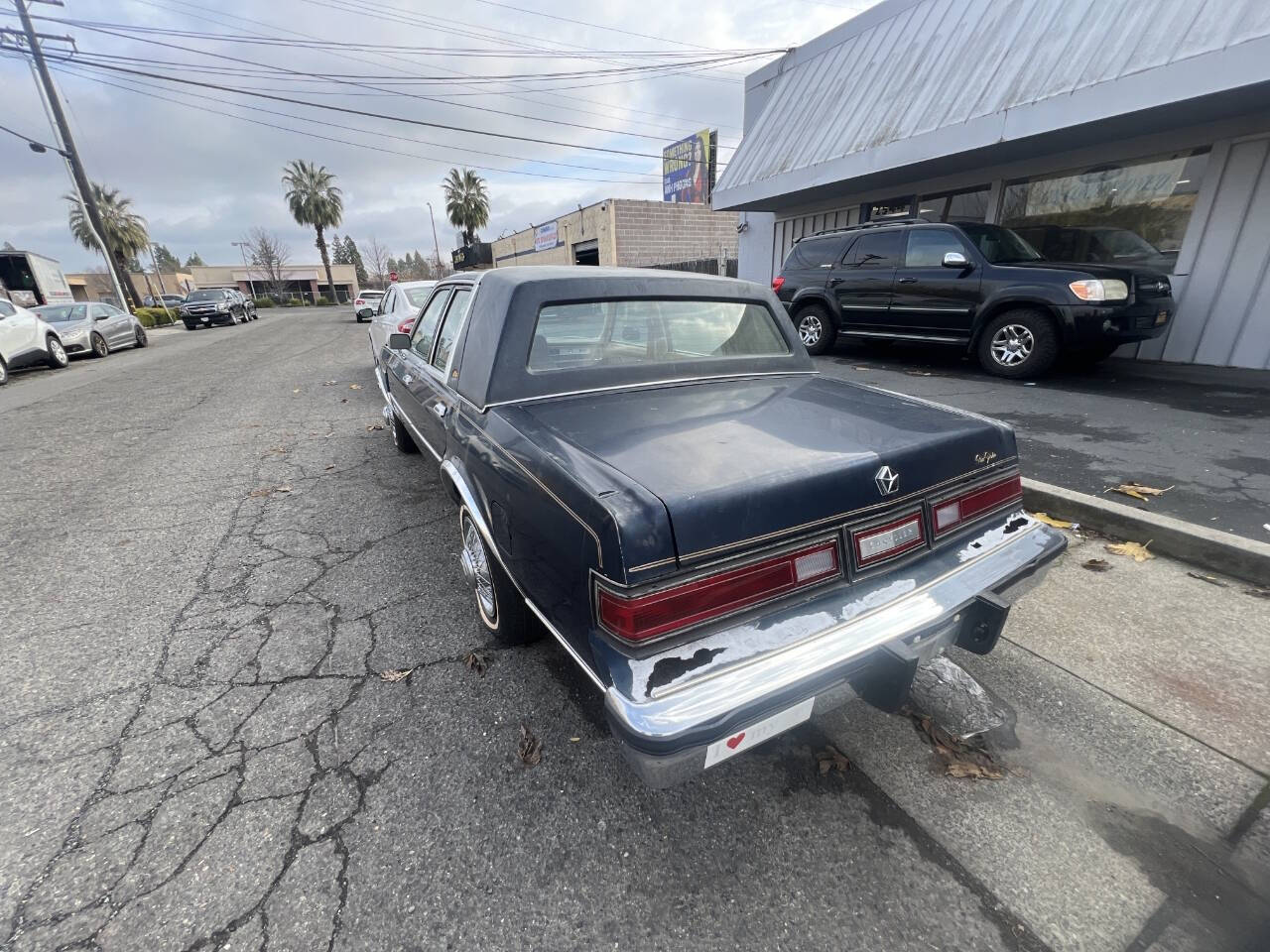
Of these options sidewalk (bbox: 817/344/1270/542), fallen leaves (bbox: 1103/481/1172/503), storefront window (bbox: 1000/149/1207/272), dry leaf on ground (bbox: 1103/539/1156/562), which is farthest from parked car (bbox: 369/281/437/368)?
storefront window (bbox: 1000/149/1207/272)

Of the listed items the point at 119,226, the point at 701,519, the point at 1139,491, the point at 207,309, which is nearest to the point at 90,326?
the point at 207,309

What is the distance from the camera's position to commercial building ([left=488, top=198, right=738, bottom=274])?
2694 centimetres

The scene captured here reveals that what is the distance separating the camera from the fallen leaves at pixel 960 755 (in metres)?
1.91

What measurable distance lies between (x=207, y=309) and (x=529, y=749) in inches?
1161

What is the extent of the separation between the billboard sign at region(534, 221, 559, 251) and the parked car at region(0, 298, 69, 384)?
26.2 meters

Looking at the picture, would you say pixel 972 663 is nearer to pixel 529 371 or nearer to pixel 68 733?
pixel 529 371

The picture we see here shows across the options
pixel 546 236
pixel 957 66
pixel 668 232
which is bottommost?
pixel 668 232

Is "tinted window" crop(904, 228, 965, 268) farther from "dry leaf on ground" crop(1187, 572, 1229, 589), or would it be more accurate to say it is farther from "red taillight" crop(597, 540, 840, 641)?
"red taillight" crop(597, 540, 840, 641)

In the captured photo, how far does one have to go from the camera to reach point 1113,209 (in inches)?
302

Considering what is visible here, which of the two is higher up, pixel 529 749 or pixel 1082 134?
pixel 1082 134

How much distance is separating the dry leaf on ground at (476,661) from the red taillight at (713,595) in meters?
1.18

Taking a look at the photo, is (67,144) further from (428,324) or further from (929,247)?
(929,247)

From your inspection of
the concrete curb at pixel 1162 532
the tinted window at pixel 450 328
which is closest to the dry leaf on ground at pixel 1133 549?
the concrete curb at pixel 1162 532

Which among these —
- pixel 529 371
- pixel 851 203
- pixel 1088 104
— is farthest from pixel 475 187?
pixel 529 371
